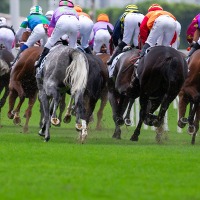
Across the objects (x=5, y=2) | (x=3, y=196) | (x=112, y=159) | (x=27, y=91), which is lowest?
(x=5, y=2)

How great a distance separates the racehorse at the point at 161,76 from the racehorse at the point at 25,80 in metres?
2.82

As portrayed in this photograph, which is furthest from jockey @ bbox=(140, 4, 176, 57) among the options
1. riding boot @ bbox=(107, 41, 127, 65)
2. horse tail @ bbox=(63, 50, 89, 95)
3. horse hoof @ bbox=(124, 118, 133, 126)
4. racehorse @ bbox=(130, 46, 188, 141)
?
horse tail @ bbox=(63, 50, 89, 95)

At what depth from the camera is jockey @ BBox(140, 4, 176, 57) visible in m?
16.7

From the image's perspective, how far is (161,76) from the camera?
1572cm

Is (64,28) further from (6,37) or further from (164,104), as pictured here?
(6,37)

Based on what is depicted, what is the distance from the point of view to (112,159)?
41.5 ft

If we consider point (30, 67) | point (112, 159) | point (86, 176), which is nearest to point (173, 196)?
point (86, 176)

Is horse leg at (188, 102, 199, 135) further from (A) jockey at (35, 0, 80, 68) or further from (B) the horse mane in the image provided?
(B) the horse mane

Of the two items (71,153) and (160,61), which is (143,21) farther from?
(71,153)

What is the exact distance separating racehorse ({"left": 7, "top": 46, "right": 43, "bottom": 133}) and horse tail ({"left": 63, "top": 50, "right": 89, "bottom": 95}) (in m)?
3.15

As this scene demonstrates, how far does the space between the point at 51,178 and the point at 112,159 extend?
213cm

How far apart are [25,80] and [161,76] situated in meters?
3.98

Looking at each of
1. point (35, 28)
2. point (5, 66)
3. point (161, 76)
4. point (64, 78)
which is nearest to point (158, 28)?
point (161, 76)

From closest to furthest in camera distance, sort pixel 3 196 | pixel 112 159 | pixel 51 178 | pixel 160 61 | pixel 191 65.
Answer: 1. pixel 3 196
2. pixel 51 178
3. pixel 112 159
4. pixel 160 61
5. pixel 191 65
